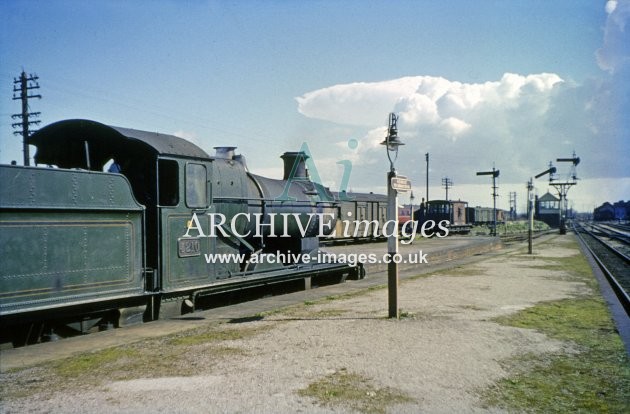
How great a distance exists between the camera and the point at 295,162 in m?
12.4

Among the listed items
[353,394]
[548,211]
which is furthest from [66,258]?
[548,211]

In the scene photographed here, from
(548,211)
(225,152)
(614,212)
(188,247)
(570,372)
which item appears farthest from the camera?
(614,212)

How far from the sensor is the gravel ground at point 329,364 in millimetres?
4301

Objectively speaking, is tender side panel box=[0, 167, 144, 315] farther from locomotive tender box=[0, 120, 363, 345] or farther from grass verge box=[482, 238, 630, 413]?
grass verge box=[482, 238, 630, 413]

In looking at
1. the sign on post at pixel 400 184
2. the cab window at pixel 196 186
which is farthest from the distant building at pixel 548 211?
the cab window at pixel 196 186

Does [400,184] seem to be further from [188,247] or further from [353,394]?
[353,394]

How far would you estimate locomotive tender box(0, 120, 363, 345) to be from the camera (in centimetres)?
574

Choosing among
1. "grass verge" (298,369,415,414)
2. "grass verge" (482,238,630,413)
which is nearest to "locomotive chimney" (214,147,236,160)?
"grass verge" (298,369,415,414)

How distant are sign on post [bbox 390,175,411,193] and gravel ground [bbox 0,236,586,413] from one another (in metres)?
2.21

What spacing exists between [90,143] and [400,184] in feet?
16.9

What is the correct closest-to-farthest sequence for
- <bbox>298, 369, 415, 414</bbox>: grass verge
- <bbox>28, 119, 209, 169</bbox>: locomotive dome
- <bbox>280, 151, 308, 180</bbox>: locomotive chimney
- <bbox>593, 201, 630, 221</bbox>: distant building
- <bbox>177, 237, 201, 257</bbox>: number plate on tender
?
<bbox>298, 369, 415, 414</bbox>: grass verge → <bbox>28, 119, 209, 169</bbox>: locomotive dome → <bbox>177, 237, 201, 257</bbox>: number plate on tender → <bbox>280, 151, 308, 180</bbox>: locomotive chimney → <bbox>593, 201, 630, 221</bbox>: distant building

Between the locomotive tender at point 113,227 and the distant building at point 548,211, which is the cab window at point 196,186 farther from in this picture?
the distant building at point 548,211

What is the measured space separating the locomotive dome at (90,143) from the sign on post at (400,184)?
Answer: 11.4ft

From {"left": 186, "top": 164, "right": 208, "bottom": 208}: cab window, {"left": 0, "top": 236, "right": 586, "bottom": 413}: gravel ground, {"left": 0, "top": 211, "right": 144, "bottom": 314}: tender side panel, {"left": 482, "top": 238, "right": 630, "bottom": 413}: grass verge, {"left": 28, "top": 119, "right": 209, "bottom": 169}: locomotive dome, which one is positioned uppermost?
{"left": 28, "top": 119, "right": 209, "bottom": 169}: locomotive dome
